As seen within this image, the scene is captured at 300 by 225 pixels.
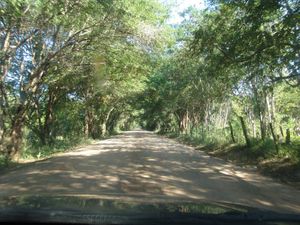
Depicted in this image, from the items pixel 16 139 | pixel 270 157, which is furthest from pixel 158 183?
pixel 16 139

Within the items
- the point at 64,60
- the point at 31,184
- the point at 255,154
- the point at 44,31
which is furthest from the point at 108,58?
the point at 31,184

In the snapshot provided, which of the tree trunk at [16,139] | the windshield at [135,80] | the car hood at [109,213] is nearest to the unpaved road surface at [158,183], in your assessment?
the windshield at [135,80]

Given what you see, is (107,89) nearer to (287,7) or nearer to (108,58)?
(108,58)

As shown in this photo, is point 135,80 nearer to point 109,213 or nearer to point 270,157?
point 270,157

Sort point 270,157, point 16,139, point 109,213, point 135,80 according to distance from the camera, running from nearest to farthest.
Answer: point 109,213
point 270,157
point 16,139
point 135,80

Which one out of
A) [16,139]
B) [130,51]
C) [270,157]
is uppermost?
[130,51]

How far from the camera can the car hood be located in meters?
3.84

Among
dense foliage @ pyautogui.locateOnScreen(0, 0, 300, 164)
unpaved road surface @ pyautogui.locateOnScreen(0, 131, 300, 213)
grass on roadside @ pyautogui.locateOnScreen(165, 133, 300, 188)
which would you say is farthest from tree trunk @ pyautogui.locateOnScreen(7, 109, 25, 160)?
grass on roadside @ pyautogui.locateOnScreen(165, 133, 300, 188)

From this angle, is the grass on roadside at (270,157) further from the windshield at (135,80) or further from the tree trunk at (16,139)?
the tree trunk at (16,139)

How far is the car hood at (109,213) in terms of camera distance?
3842 mm

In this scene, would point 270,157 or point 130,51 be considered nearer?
point 270,157

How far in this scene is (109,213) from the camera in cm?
404

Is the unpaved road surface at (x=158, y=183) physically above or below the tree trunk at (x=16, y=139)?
below

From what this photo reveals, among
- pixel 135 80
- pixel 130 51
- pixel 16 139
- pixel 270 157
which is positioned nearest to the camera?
pixel 270 157
